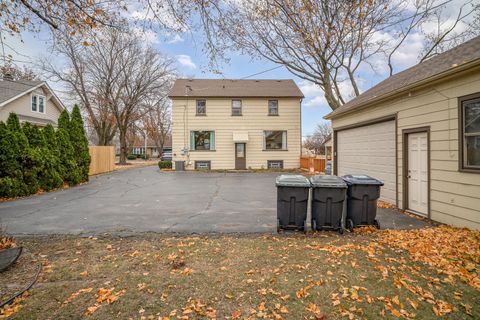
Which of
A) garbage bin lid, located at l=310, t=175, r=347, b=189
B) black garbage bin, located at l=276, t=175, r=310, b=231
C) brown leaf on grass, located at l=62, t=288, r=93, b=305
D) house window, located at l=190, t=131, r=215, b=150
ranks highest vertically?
house window, located at l=190, t=131, r=215, b=150

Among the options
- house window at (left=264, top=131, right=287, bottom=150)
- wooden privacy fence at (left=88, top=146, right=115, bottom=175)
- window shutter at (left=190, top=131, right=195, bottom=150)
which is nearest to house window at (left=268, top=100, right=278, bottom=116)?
house window at (left=264, top=131, right=287, bottom=150)

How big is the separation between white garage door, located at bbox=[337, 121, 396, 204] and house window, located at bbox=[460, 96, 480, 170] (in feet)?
7.70

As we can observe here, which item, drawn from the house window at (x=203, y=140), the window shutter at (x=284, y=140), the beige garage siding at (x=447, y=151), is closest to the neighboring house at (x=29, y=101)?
the house window at (x=203, y=140)

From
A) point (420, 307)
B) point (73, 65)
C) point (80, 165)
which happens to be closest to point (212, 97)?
point (80, 165)

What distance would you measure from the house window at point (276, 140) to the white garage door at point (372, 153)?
31.3 ft

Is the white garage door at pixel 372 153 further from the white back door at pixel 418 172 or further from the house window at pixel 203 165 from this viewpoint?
the house window at pixel 203 165

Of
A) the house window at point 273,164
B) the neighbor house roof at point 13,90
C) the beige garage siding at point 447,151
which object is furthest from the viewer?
the house window at point 273,164

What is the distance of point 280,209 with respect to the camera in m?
5.35

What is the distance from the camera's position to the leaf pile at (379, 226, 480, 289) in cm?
351

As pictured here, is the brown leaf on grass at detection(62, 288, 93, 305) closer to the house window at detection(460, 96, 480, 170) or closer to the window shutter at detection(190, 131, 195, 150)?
the house window at detection(460, 96, 480, 170)

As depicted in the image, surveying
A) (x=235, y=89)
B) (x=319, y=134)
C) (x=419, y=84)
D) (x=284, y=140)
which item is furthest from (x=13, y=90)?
(x=319, y=134)

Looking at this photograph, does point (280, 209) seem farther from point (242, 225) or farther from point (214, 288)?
point (214, 288)

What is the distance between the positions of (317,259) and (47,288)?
143 inches

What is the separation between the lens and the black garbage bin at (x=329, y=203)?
207 inches
